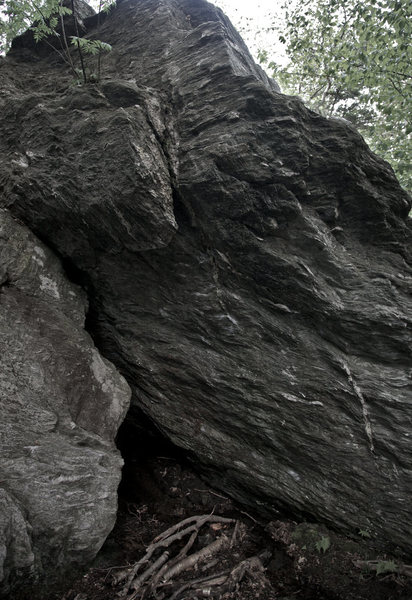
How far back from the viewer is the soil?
4.73 m

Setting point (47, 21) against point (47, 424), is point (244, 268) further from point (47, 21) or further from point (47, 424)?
point (47, 21)

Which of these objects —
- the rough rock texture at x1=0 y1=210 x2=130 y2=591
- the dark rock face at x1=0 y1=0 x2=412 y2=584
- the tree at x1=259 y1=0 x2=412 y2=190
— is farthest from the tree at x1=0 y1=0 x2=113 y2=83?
the tree at x1=259 y1=0 x2=412 y2=190

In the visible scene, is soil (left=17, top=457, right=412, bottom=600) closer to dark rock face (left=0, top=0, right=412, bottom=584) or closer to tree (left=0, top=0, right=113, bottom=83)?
dark rock face (left=0, top=0, right=412, bottom=584)

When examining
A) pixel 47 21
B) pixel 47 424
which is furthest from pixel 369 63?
pixel 47 424

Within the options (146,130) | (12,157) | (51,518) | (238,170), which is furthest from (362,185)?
(51,518)

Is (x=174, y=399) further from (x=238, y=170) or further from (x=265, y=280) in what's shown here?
(x=238, y=170)

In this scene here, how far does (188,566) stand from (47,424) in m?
2.81

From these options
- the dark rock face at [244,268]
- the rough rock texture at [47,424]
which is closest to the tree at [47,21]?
the dark rock face at [244,268]

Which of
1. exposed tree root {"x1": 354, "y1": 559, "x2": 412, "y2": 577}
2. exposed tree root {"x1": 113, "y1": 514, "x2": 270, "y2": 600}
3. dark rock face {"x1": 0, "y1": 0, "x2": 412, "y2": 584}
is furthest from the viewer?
dark rock face {"x1": 0, "y1": 0, "x2": 412, "y2": 584}

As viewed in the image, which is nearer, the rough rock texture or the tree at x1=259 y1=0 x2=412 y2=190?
the rough rock texture

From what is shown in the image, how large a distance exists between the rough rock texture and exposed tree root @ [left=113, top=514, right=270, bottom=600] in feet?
2.41

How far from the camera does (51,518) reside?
15.0ft

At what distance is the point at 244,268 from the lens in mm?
6047

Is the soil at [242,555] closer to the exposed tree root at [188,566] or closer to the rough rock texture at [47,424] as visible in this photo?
the exposed tree root at [188,566]
